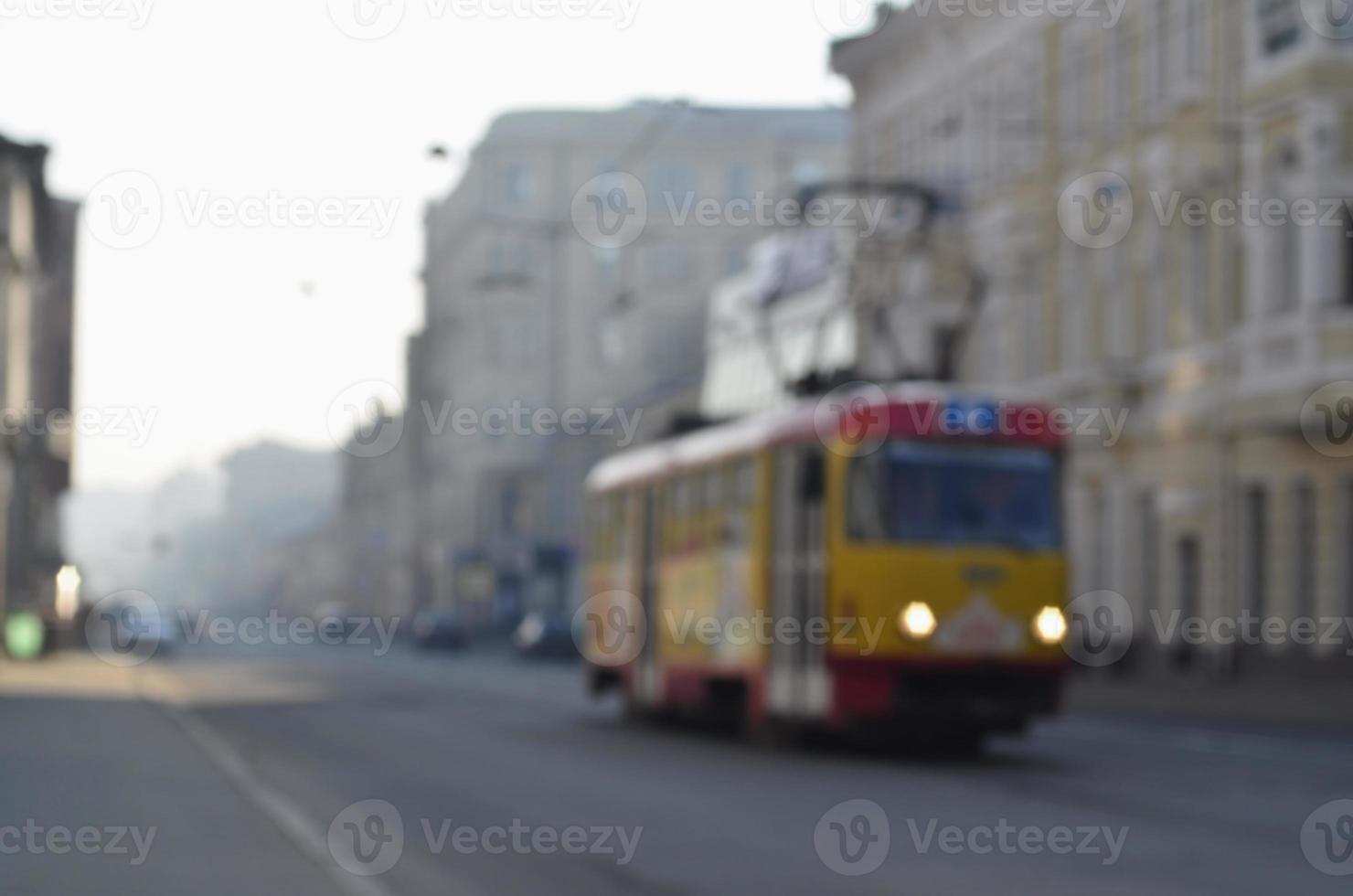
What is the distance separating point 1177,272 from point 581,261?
6831cm

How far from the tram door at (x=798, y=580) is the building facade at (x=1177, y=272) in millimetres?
15126

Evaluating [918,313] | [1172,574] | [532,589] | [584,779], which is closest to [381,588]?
Result: [532,589]

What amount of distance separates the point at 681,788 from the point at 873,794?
143cm

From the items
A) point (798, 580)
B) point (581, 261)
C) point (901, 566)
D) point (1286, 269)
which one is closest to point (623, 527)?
point (798, 580)

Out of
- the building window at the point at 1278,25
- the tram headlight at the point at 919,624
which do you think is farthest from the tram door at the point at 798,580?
the building window at the point at 1278,25

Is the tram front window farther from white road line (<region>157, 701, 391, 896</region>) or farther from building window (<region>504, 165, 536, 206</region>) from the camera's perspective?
building window (<region>504, 165, 536, 206</region>)

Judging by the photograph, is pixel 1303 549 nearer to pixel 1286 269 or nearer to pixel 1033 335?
pixel 1286 269

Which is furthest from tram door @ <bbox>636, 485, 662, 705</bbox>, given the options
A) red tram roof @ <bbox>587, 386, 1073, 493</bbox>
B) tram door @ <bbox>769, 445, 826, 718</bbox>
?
tram door @ <bbox>769, 445, 826, 718</bbox>

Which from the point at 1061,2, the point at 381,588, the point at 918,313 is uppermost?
the point at 1061,2

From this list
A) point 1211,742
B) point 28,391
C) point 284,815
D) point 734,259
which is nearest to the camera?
point 284,815

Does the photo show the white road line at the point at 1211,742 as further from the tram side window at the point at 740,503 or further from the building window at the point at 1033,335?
the building window at the point at 1033,335

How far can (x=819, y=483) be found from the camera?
2259 centimetres

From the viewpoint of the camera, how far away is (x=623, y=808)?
16625 mm

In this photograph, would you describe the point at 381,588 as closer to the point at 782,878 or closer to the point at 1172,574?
the point at 1172,574
